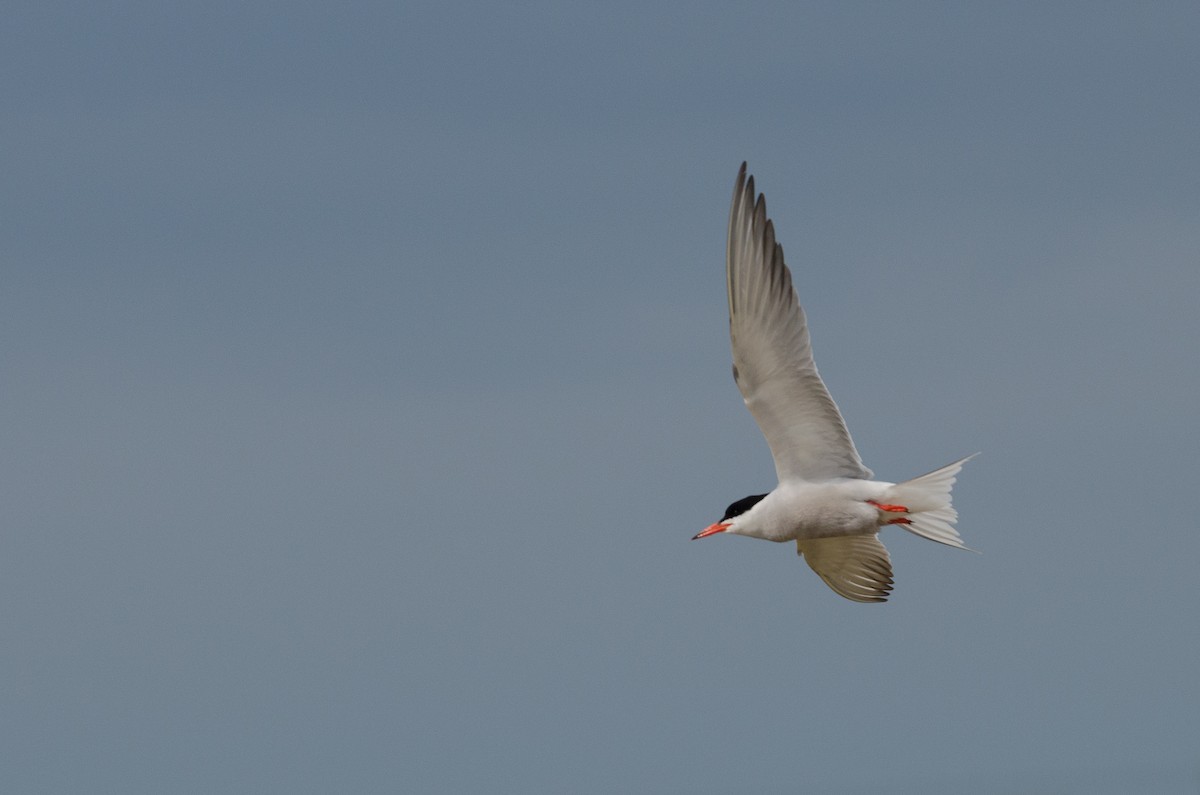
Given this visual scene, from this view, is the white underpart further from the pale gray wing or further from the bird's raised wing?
the pale gray wing

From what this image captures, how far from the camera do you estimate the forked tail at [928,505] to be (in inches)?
567

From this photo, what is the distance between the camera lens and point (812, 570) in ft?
54.2

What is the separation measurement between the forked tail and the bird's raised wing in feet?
1.21

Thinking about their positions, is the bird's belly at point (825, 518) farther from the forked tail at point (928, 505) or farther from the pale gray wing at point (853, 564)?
the pale gray wing at point (853, 564)

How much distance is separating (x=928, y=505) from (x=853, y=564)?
1.92 metres

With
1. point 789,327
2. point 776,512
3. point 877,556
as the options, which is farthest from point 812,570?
point 789,327

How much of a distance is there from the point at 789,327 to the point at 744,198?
46.5 inches

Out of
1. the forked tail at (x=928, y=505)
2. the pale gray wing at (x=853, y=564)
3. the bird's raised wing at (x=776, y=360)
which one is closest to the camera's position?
the bird's raised wing at (x=776, y=360)

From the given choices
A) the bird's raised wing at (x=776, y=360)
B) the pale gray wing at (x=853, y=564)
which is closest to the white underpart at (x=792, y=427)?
the bird's raised wing at (x=776, y=360)

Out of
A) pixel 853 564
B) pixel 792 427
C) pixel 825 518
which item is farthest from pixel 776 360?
pixel 853 564

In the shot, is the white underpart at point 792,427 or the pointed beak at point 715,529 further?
the pointed beak at point 715,529

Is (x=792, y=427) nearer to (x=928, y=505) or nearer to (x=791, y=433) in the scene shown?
(x=791, y=433)

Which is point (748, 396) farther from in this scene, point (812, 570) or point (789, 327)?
point (812, 570)

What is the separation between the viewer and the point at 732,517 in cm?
1545
